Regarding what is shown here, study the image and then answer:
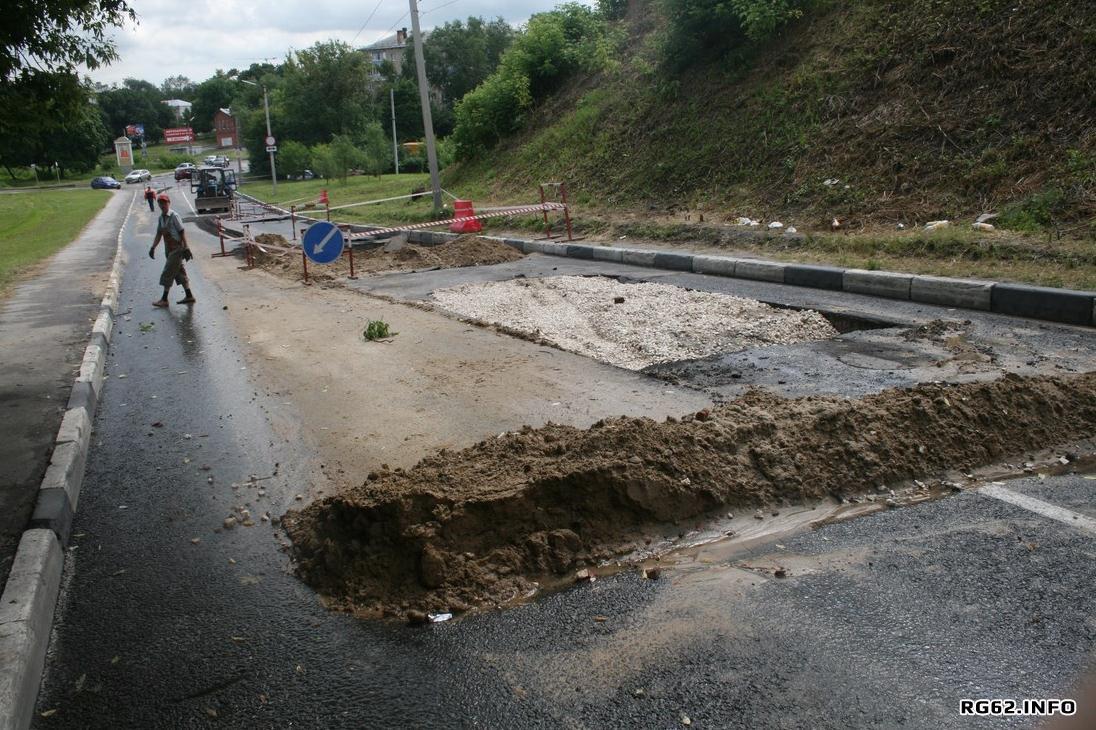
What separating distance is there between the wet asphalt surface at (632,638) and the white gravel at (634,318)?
4.06 m

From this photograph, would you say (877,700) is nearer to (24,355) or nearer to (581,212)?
(24,355)

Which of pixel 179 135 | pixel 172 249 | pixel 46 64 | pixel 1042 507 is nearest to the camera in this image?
pixel 1042 507

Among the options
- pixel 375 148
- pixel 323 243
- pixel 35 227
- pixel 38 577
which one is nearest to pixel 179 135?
pixel 375 148

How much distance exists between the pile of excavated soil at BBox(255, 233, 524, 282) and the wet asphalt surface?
11947 millimetres

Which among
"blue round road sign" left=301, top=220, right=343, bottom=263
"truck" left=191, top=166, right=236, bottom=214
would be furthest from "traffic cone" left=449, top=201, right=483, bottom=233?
"truck" left=191, top=166, right=236, bottom=214

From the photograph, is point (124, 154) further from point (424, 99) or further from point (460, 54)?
point (424, 99)

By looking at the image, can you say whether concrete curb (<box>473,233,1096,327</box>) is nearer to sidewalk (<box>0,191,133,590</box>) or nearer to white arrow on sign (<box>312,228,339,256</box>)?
white arrow on sign (<box>312,228,339,256</box>)

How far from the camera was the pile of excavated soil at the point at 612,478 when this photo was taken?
4129 mm

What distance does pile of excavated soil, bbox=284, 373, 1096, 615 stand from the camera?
4129mm

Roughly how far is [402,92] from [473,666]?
9430cm

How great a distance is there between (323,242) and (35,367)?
206 inches

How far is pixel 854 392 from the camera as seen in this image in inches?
263

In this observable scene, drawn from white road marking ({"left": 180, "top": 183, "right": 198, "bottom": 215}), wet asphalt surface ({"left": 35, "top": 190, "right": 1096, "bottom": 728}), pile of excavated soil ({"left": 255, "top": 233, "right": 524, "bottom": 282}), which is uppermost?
white road marking ({"left": 180, "top": 183, "right": 198, "bottom": 215})

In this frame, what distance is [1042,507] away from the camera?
4488mm
